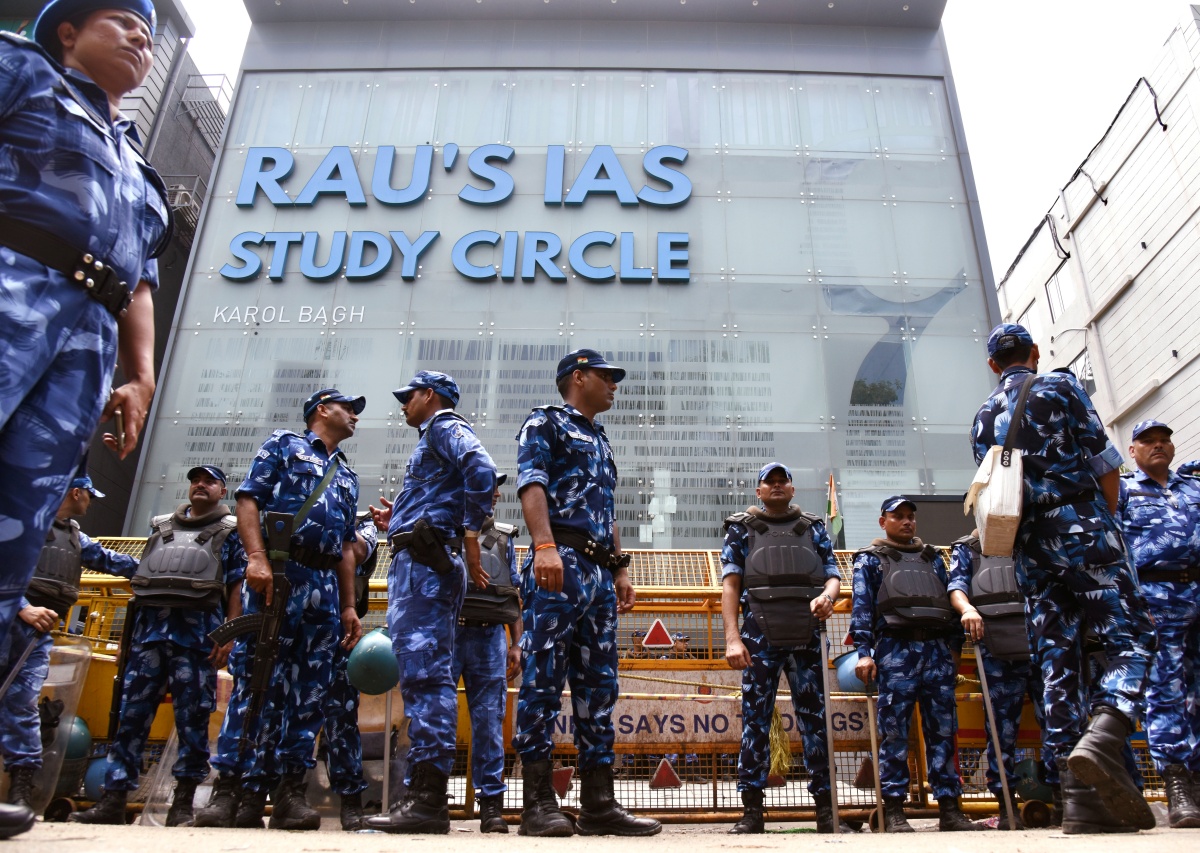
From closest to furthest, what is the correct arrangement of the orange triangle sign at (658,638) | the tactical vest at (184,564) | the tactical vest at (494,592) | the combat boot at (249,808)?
the combat boot at (249,808) → the tactical vest at (494,592) → the tactical vest at (184,564) → the orange triangle sign at (658,638)

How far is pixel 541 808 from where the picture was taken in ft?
9.90

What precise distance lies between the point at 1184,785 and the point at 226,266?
1195 centimetres

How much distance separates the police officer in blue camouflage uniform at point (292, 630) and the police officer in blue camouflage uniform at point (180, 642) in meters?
0.59

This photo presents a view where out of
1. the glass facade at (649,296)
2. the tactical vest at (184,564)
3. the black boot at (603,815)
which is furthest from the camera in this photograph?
the glass facade at (649,296)

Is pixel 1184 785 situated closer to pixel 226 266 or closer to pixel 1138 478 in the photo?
pixel 1138 478

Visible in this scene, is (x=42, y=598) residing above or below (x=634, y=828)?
above

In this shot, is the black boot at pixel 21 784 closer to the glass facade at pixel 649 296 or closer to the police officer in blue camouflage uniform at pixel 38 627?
the police officer in blue camouflage uniform at pixel 38 627

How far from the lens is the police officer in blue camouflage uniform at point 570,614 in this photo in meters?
3.10

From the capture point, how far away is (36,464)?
5.82 feet

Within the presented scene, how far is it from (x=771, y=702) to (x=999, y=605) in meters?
1.71

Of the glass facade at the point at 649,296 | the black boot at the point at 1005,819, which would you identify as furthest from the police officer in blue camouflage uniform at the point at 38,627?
the glass facade at the point at 649,296

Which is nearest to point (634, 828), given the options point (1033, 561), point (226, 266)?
point (1033, 561)

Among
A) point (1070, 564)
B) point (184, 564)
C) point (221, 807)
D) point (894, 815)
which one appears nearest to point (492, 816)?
point (221, 807)

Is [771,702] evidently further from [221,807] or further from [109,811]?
[109,811]
